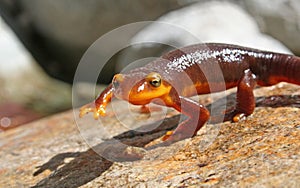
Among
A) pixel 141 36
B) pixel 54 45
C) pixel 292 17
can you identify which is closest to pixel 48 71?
pixel 54 45

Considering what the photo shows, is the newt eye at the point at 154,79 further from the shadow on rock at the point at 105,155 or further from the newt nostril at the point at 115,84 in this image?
the shadow on rock at the point at 105,155

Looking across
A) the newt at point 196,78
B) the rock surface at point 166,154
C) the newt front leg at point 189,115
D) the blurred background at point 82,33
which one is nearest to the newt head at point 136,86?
the newt at point 196,78

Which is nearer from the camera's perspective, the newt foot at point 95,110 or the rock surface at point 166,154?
the rock surface at point 166,154

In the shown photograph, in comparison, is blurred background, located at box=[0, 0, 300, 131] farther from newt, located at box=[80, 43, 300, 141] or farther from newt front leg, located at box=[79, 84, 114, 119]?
newt front leg, located at box=[79, 84, 114, 119]

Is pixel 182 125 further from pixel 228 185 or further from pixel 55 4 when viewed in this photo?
pixel 55 4

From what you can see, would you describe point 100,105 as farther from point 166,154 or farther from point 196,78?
point 196,78

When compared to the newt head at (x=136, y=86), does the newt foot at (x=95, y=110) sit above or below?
below

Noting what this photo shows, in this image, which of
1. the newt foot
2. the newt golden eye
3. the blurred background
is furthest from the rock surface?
the blurred background

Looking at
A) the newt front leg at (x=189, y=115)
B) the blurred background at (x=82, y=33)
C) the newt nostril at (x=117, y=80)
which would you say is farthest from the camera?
the blurred background at (x=82, y=33)
